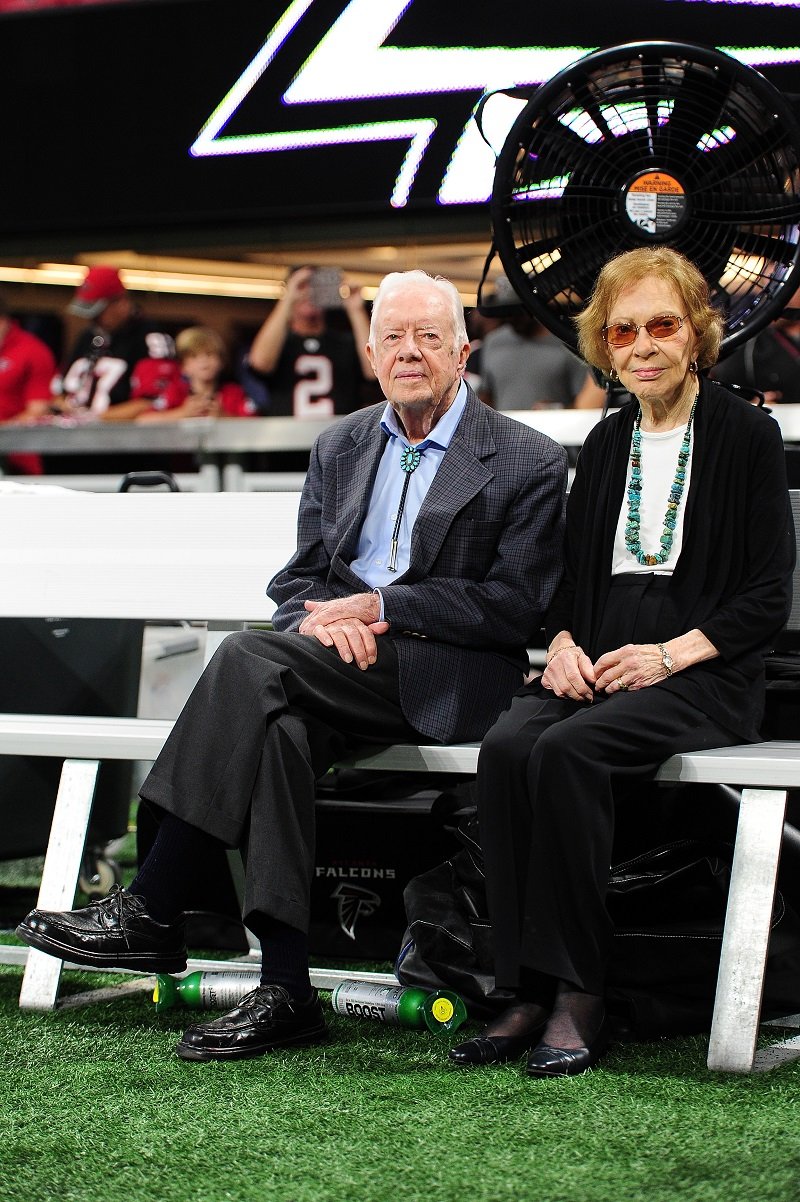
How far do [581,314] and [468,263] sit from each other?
7070 millimetres

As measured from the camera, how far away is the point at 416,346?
2941 mm

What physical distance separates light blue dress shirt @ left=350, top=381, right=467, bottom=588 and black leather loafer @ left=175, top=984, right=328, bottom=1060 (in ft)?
2.82

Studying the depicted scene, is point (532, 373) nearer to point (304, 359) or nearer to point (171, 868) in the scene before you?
point (304, 359)

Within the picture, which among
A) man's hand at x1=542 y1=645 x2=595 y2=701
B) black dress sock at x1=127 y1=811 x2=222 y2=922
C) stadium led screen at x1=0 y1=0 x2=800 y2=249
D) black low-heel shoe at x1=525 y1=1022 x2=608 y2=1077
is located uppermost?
stadium led screen at x1=0 y1=0 x2=800 y2=249

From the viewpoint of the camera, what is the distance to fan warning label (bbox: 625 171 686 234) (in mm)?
2908

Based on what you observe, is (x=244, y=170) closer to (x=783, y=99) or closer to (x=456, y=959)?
(x=783, y=99)

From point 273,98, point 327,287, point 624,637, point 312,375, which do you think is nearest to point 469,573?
point 624,637

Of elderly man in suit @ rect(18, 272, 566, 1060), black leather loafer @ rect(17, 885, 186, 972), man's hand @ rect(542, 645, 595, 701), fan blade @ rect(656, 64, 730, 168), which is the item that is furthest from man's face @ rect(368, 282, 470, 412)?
black leather loafer @ rect(17, 885, 186, 972)

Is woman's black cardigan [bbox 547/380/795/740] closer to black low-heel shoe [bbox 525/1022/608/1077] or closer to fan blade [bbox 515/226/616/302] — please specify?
fan blade [bbox 515/226/616/302]

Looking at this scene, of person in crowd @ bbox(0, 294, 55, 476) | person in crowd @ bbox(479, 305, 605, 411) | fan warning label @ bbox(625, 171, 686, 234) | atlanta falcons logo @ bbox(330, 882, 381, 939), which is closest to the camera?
fan warning label @ bbox(625, 171, 686, 234)

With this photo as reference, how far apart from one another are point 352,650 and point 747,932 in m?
0.86

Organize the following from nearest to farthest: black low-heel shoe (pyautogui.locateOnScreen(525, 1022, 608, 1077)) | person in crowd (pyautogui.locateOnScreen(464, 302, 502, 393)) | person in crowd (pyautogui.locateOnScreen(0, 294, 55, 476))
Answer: black low-heel shoe (pyautogui.locateOnScreen(525, 1022, 608, 1077)), person in crowd (pyautogui.locateOnScreen(464, 302, 502, 393)), person in crowd (pyautogui.locateOnScreen(0, 294, 55, 476))

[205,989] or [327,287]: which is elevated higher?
[327,287]

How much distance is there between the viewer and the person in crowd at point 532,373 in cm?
605
